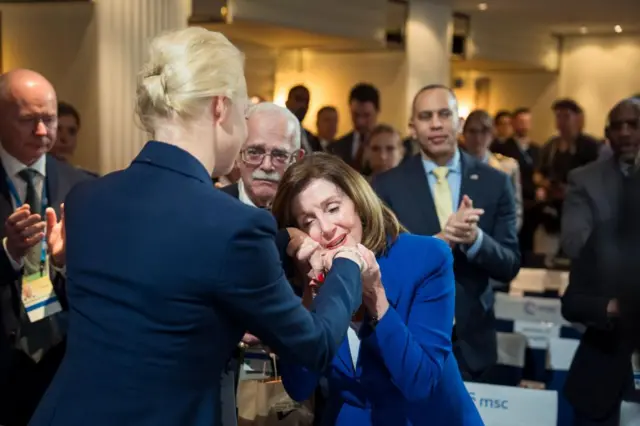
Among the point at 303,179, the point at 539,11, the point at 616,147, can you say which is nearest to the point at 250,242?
the point at 303,179

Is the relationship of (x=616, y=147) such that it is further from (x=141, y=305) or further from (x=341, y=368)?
(x=141, y=305)

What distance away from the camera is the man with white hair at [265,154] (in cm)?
255

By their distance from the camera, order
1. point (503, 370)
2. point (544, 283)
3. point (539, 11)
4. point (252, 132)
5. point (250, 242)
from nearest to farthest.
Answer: point (250, 242)
point (252, 132)
point (503, 370)
point (544, 283)
point (539, 11)

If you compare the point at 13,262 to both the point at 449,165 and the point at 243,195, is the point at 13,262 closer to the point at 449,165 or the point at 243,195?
the point at 243,195

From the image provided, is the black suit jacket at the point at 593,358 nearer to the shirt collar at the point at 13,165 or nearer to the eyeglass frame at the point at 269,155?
the eyeglass frame at the point at 269,155

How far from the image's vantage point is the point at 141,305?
1.46 meters

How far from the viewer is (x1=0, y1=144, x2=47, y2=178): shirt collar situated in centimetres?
292

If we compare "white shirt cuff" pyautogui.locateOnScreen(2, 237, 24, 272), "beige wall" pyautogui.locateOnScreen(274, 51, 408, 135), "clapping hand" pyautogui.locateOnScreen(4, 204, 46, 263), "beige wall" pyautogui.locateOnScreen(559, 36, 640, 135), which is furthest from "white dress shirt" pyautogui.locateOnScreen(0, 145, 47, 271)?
"beige wall" pyautogui.locateOnScreen(559, 36, 640, 135)

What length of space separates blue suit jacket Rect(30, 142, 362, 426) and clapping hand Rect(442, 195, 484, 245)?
1.65 meters

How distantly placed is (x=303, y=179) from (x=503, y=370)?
220cm

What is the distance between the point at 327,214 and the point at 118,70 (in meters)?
4.61

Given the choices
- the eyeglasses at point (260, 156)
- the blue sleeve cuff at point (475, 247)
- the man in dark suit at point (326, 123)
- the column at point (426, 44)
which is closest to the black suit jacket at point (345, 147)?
the man in dark suit at point (326, 123)

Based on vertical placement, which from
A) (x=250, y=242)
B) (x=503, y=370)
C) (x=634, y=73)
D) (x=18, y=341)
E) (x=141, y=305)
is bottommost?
(x=503, y=370)

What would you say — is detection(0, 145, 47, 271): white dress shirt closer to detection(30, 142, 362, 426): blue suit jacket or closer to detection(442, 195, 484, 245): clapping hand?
detection(442, 195, 484, 245): clapping hand
